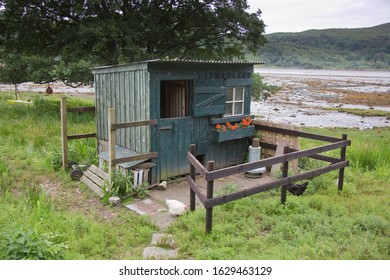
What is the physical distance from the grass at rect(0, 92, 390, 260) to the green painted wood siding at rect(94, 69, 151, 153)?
1.77m

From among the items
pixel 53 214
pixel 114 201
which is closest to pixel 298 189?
pixel 114 201

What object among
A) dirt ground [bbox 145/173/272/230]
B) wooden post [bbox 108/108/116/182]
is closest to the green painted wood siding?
wooden post [bbox 108/108/116/182]

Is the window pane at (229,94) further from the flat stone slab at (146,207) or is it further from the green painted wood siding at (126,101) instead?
the flat stone slab at (146,207)

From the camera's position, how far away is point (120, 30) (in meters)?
16.1

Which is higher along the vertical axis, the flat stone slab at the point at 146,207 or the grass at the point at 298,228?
the grass at the point at 298,228

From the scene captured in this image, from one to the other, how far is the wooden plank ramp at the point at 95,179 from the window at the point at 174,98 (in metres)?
2.98

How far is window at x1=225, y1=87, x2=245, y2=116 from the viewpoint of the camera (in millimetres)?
10891

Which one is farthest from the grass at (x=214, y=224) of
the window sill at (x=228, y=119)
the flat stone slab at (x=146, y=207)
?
the window sill at (x=228, y=119)

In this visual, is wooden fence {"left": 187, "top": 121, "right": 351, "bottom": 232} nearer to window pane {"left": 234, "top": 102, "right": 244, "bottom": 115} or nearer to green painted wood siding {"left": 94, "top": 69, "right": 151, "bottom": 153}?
window pane {"left": 234, "top": 102, "right": 244, "bottom": 115}

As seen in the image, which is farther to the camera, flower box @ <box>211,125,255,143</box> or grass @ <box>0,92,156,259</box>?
flower box @ <box>211,125,255,143</box>

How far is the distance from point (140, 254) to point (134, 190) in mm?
3078

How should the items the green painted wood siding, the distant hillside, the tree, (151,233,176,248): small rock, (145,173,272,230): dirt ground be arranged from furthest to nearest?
the distant hillside → the tree → the green painted wood siding → (145,173,272,230): dirt ground → (151,233,176,248): small rock

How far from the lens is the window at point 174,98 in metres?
10.8
